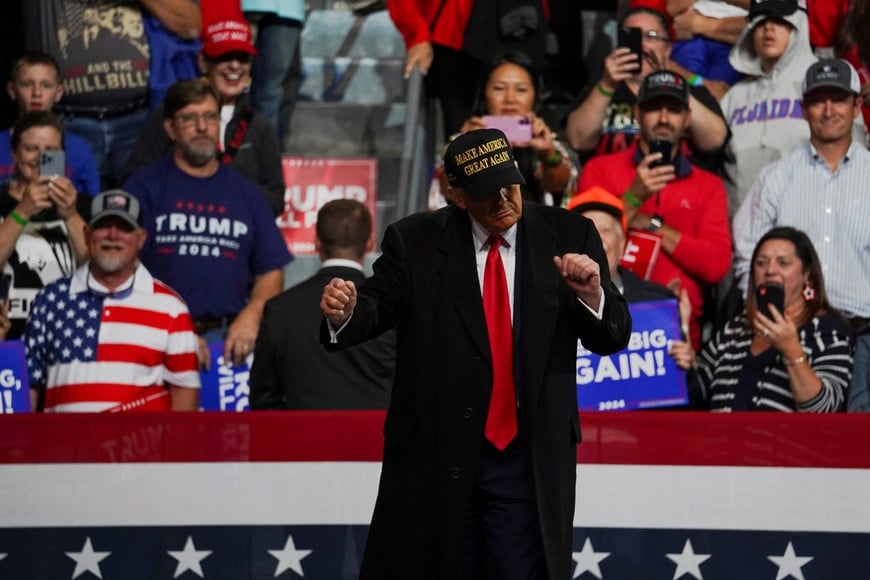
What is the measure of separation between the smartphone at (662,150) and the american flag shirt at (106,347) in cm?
257

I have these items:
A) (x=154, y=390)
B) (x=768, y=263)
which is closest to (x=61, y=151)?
(x=154, y=390)

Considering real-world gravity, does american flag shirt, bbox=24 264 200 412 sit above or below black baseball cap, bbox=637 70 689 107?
below

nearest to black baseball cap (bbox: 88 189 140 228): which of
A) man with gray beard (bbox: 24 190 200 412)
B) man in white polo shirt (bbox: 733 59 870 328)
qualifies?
man with gray beard (bbox: 24 190 200 412)

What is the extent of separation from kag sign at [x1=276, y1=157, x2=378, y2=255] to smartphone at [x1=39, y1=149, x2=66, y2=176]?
6.56ft

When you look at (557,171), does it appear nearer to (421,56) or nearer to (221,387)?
(421,56)

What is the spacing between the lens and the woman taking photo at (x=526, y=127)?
8164 mm

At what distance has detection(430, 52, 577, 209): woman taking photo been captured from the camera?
8164 mm

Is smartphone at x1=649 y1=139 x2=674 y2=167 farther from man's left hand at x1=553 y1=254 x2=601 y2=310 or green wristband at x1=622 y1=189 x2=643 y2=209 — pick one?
man's left hand at x1=553 y1=254 x2=601 y2=310

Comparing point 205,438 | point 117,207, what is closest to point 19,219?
point 117,207

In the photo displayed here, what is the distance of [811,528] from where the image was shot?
19.2ft

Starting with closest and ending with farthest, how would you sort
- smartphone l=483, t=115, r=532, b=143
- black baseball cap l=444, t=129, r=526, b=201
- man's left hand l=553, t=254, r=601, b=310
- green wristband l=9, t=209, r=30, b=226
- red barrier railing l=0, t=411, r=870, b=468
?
man's left hand l=553, t=254, r=601, b=310, black baseball cap l=444, t=129, r=526, b=201, red barrier railing l=0, t=411, r=870, b=468, green wristband l=9, t=209, r=30, b=226, smartphone l=483, t=115, r=532, b=143

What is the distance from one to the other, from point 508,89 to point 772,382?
261 cm

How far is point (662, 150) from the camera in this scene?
320 inches

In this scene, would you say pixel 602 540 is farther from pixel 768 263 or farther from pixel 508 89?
pixel 508 89
